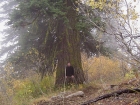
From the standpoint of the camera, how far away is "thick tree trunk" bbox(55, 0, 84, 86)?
9.23 m

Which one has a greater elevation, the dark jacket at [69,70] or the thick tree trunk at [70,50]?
the thick tree trunk at [70,50]

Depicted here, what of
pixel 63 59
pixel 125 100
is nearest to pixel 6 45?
pixel 63 59

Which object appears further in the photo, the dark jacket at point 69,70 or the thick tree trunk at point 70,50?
the thick tree trunk at point 70,50

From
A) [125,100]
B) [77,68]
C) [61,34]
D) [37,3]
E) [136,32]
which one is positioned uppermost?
[37,3]

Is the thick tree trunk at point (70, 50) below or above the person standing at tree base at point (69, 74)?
above

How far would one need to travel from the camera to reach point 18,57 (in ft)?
33.9

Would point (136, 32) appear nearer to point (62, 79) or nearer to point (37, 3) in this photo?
point (37, 3)

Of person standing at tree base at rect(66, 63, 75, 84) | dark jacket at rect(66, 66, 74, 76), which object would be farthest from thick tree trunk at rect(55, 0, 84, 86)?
dark jacket at rect(66, 66, 74, 76)

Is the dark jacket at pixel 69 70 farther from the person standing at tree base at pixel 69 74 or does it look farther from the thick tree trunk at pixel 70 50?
the thick tree trunk at pixel 70 50

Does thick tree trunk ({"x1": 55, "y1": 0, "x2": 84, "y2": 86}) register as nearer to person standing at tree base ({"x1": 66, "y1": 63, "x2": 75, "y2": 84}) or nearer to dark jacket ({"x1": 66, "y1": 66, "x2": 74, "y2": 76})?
person standing at tree base ({"x1": 66, "y1": 63, "x2": 75, "y2": 84})

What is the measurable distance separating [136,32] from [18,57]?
6.88 m

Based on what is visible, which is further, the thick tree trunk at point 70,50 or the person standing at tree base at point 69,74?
the thick tree trunk at point 70,50

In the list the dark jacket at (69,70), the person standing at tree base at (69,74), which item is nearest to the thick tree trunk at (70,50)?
the person standing at tree base at (69,74)

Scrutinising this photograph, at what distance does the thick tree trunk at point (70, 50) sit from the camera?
9.23 meters
